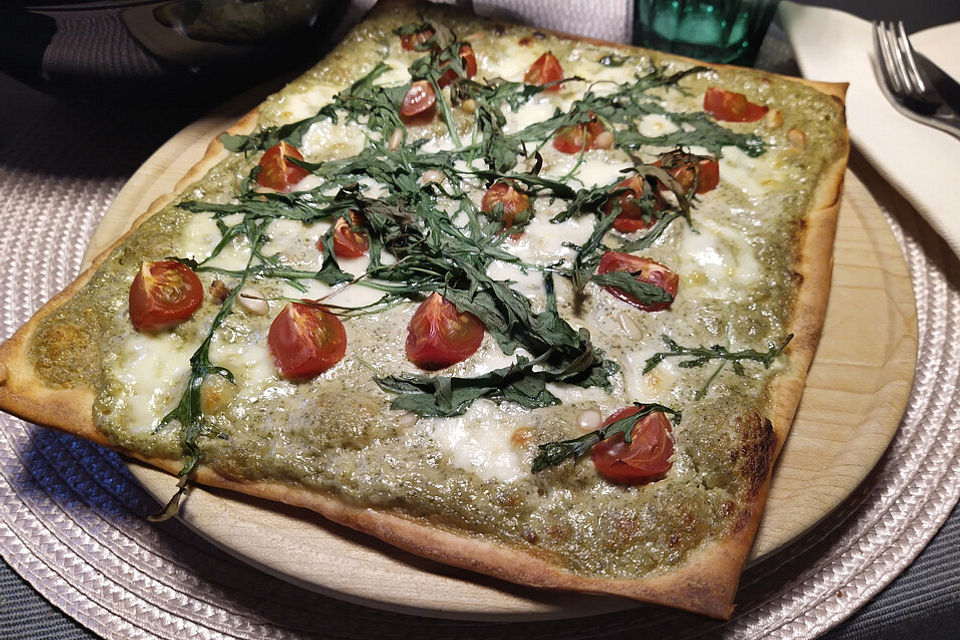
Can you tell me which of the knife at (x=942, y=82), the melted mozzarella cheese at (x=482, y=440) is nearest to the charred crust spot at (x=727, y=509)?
the melted mozzarella cheese at (x=482, y=440)

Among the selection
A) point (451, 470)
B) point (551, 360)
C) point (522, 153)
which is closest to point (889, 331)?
point (551, 360)

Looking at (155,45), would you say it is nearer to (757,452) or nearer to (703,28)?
(703,28)

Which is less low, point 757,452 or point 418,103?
point 418,103

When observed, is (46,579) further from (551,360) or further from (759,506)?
(759,506)

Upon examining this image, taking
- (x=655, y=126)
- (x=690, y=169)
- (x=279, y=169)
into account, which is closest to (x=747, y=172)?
(x=690, y=169)

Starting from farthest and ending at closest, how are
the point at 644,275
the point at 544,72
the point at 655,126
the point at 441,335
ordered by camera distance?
1. the point at 544,72
2. the point at 655,126
3. the point at 644,275
4. the point at 441,335

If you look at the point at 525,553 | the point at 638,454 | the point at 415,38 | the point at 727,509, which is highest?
the point at 415,38

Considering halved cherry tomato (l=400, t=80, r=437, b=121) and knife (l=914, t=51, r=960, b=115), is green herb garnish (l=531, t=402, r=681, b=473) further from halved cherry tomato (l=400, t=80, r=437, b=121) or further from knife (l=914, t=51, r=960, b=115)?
knife (l=914, t=51, r=960, b=115)
